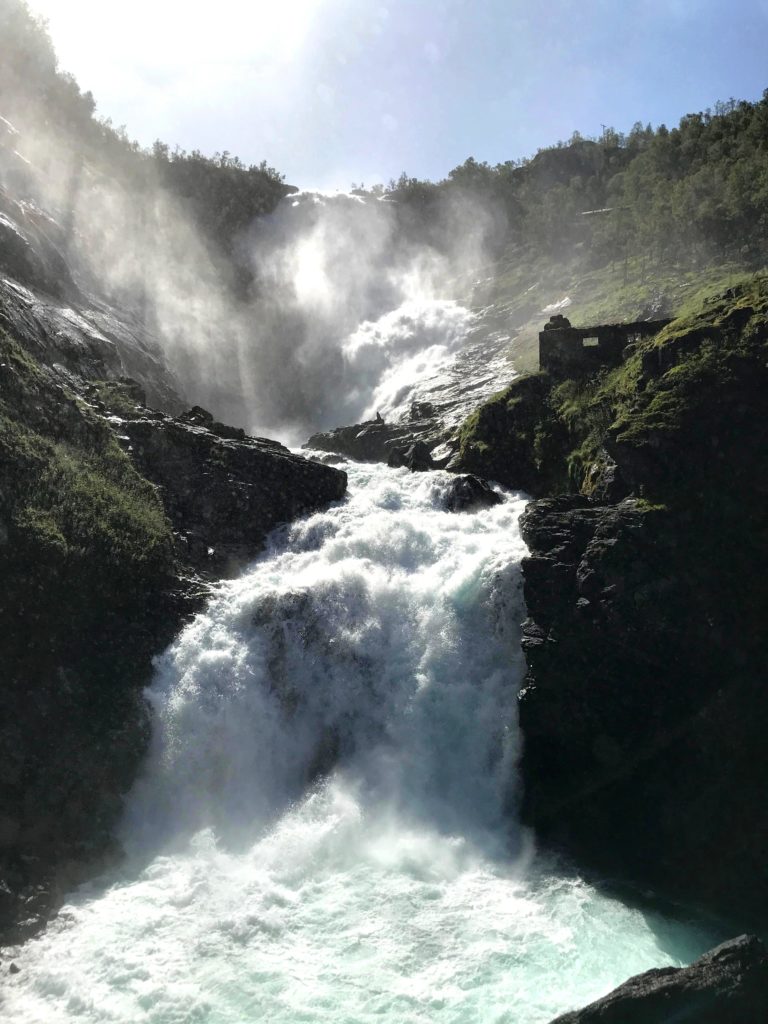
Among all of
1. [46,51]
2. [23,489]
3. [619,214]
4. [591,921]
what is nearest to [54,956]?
[591,921]

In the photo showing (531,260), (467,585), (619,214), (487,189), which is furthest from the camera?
(487,189)

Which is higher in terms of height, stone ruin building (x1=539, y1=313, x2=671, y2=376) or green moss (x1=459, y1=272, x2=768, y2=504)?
stone ruin building (x1=539, y1=313, x2=671, y2=376)

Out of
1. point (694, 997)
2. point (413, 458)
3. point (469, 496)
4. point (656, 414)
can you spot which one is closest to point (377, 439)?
point (413, 458)

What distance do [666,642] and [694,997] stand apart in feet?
34.0

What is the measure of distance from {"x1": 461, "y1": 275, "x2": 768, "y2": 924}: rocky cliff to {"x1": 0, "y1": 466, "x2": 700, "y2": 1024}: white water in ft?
5.06

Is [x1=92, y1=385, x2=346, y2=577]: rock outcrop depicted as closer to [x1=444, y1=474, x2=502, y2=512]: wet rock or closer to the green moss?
[x1=444, y1=474, x2=502, y2=512]: wet rock

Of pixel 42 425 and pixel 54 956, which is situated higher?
pixel 42 425

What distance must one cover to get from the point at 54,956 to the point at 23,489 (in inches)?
574

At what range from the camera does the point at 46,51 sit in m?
79.3

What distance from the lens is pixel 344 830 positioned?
20984mm

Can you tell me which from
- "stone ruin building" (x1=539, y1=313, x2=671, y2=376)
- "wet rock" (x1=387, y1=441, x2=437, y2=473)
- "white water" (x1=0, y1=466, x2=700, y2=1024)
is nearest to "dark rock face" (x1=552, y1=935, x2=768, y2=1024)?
"white water" (x1=0, y1=466, x2=700, y2=1024)

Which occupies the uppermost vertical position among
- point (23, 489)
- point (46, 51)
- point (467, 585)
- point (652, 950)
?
point (46, 51)

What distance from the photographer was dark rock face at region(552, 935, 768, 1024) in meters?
→ 13.4

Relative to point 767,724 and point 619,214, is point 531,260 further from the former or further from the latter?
point 767,724
